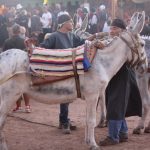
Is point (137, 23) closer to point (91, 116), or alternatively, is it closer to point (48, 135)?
point (91, 116)

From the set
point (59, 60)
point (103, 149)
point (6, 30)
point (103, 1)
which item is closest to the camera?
point (59, 60)

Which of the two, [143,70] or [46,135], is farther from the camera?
[46,135]

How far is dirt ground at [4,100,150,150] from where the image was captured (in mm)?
6871

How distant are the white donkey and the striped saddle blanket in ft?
0.38

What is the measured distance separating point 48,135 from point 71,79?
69.5 inches

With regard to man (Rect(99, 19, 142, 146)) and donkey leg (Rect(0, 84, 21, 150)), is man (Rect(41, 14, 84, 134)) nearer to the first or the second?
man (Rect(99, 19, 142, 146))

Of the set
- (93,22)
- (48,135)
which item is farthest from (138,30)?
(93,22)

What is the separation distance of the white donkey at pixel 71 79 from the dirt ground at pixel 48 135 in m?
0.64

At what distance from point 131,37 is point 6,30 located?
11456 mm

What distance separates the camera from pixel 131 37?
20.8ft

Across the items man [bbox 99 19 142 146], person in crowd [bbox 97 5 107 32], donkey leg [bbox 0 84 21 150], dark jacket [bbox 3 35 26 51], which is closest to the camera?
donkey leg [bbox 0 84 21 150]

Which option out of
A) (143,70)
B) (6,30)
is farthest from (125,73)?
(6,30)

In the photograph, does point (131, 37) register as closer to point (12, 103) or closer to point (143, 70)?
point (143, 70)

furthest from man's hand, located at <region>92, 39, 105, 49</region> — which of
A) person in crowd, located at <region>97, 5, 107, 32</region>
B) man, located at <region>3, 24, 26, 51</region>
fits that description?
person in crowd, located at <region>97, 5, 107, 32</region>
